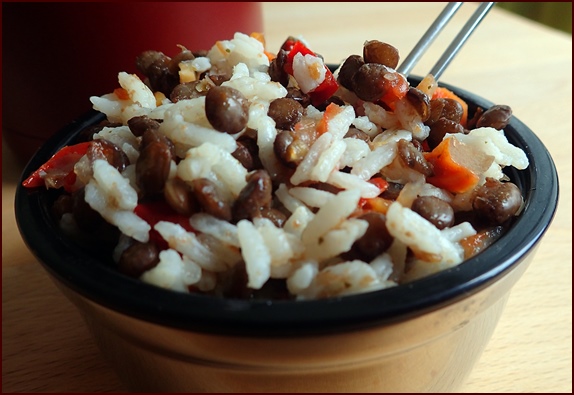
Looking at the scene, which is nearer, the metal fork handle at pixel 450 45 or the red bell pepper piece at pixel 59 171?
the red bell pepper piece at pixel 59 171

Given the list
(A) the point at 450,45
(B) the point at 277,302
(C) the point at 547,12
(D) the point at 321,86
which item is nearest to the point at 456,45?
(A) the point at 450,45

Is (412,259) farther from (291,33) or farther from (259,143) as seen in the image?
(291,33)

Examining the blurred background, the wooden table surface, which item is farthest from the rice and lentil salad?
the blurred background

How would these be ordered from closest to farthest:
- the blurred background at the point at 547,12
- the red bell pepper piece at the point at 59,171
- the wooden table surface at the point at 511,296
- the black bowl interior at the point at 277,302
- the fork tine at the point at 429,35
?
the black bowl interior at the point at 277,302 → the red bell pepper piece at the point at 59,171 → the wooden table surface at the point at 511,296 → the fork tine at the point at 429,35 → the blurred background at the point at 547,12

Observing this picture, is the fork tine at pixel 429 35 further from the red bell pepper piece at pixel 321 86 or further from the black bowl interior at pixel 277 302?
the black bowl interior at pixel 277 302

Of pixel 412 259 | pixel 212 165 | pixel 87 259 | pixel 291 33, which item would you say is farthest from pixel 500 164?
pixel 291 33

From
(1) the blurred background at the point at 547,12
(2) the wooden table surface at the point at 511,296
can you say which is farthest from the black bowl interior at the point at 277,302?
(1) the blurred background at the point at 547,12
